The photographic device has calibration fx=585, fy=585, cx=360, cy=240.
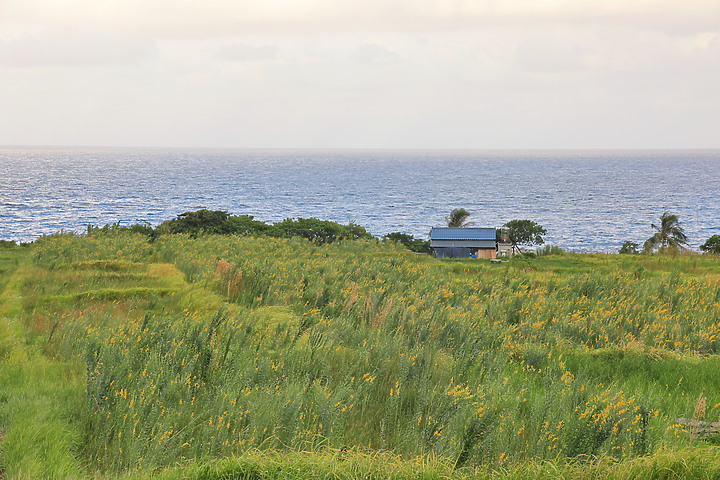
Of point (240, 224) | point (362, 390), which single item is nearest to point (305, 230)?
point (240, 224)

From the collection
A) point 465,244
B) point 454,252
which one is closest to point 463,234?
point 465,244

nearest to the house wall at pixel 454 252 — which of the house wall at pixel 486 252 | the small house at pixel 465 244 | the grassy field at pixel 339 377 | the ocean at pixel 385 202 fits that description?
the small house at pixel 465 244

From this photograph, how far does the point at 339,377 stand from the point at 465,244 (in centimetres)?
3254

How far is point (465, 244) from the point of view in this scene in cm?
4112

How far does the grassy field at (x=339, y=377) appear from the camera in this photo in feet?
22.2

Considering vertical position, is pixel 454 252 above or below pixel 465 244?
below

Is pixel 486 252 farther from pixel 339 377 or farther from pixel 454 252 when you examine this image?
pixel 339 377

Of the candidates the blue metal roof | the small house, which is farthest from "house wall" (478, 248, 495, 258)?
the blue metal roof

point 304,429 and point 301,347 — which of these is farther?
point 301,347

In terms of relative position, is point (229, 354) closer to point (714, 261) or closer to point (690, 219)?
point (714, 261)

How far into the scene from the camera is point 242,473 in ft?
20.0

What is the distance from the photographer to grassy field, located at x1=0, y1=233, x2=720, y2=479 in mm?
6769

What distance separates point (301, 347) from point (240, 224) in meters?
32.5

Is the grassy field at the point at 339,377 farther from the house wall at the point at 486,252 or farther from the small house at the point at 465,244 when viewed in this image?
the small house at the point at 465,244
